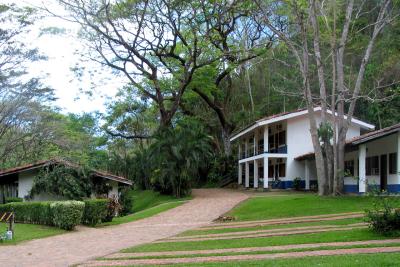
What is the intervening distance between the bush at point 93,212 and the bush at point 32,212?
1530 mm

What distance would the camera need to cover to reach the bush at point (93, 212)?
73.3 feet

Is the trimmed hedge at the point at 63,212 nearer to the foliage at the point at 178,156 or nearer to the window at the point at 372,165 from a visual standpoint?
the foliage at the point at 178,156

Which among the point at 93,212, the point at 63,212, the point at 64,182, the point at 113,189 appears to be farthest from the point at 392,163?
the point at 63,212

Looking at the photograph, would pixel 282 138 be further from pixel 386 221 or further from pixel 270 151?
pixel 386 221

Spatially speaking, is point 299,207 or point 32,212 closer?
point 299,207

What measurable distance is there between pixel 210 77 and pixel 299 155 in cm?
866

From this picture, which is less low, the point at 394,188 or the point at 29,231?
the point at 394,188

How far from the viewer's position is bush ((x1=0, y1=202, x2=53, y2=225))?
21.5 metres

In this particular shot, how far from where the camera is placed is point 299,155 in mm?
36156

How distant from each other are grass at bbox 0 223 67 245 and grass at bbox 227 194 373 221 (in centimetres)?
724

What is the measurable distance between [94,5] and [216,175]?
20693mm

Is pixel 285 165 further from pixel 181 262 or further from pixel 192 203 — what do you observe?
pixel 181 262

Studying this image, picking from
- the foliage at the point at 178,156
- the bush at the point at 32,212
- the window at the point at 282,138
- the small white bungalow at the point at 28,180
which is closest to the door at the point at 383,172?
the window at the point at 282,138

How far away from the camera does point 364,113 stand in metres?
43.3
